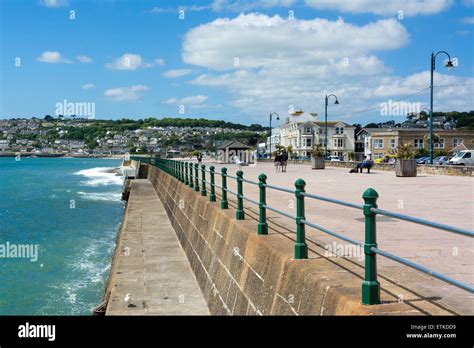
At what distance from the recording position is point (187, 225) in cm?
1633

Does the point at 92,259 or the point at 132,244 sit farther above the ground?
the point at 132,244

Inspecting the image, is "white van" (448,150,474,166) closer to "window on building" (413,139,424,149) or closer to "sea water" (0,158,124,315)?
"sea water" (0,158,124,315)

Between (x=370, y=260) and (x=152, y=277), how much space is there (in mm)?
8361

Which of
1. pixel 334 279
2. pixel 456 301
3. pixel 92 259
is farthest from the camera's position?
pixel 92 259

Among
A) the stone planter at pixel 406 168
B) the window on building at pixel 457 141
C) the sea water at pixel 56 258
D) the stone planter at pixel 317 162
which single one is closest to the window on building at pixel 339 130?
the window on building at pixel 457 141

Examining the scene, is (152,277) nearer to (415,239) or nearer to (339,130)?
(415,239)

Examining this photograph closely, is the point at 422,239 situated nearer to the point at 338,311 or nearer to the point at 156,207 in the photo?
the point at 338,311

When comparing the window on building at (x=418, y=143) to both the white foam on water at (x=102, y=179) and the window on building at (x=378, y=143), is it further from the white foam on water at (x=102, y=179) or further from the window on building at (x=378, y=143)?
the white foam on water at (x=102, y=179)

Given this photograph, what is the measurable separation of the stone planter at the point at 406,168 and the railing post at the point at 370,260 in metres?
24.6

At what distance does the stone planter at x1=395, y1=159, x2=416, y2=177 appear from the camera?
1107 inches

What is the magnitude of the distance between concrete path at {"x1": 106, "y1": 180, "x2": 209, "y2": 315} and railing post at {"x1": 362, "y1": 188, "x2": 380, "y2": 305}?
5.58 meters
